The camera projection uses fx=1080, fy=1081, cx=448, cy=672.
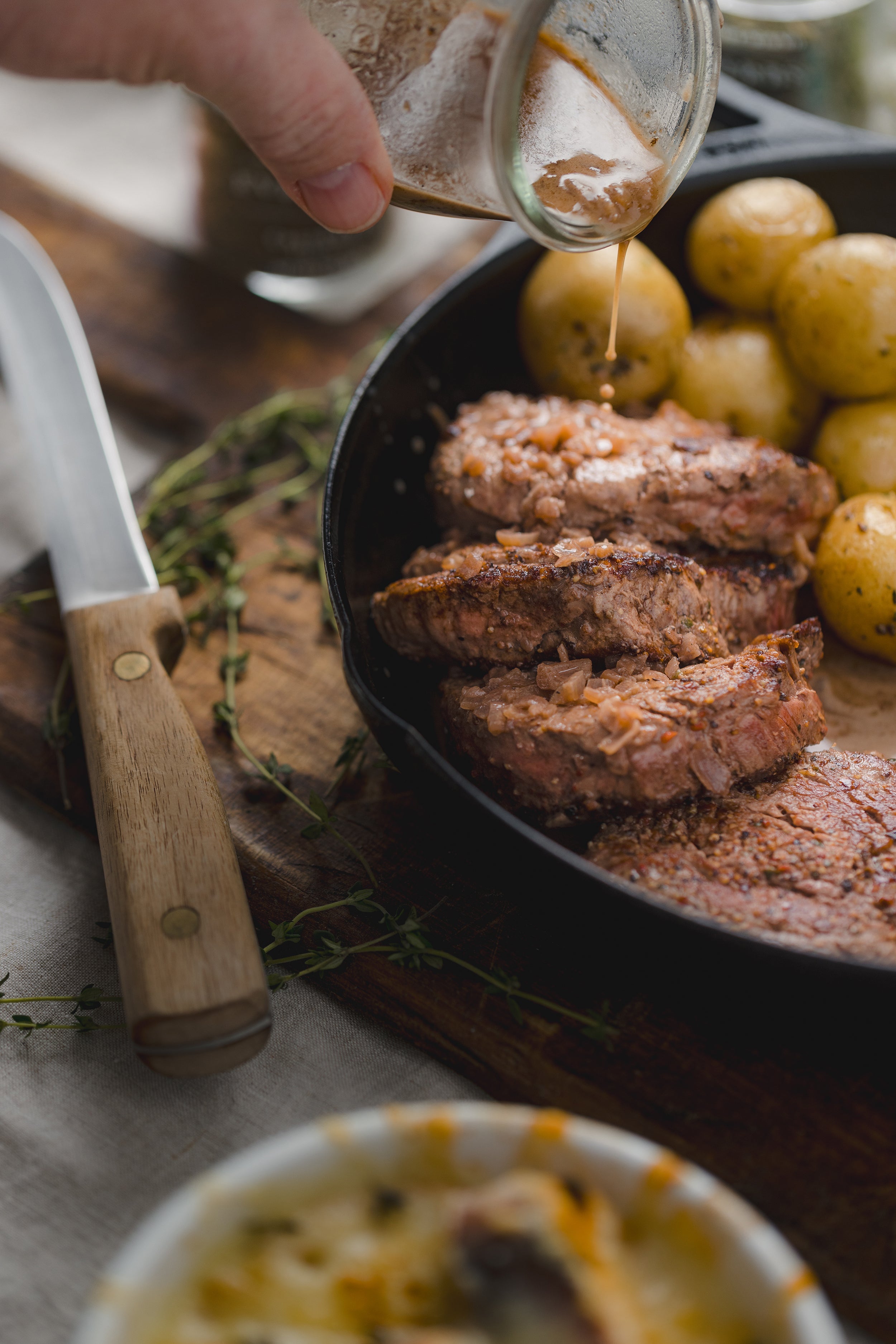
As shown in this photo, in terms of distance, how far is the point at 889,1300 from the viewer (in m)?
1.46

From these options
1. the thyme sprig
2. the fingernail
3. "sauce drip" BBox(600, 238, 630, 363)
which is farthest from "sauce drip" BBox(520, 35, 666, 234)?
the thyme sprig

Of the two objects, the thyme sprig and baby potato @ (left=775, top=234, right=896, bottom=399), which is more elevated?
baby potato @ (left=775, top=234, right=896, bottom=399)

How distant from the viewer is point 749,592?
2.11 m

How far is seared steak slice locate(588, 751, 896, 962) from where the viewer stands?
62.2 inches

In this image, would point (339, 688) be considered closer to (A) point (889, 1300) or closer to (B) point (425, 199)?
(B) point (425, 199)

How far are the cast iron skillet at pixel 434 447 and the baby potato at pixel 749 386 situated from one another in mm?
270

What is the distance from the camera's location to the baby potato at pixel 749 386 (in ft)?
8.07

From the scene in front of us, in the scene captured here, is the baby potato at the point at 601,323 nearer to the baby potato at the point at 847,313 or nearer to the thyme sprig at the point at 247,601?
the baby potato at the point at 847,313

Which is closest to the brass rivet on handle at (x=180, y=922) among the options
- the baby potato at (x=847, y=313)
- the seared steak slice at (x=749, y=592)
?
the seared steak slice at (x=749, y=592)

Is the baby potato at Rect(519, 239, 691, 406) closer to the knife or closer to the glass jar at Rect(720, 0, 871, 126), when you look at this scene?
the knife

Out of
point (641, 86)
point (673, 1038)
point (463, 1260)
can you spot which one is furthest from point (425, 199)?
point (463, 1260)

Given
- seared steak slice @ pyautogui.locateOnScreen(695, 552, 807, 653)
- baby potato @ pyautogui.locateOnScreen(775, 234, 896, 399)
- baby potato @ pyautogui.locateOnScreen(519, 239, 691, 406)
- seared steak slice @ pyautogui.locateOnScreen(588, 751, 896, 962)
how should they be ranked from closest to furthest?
1. seared steak slice @ pyautogui.locateOnScreen(588, 751, 896, 962)
2. seared steak slice @ pyautogui.locateOnScreen(695, 552, 807, 653)
3. baby potato @ pyautogui.locateOnScreen(775, 234, 896, 399)
4. baby potato @ pyautogui.locateOnScreen(519, 239, 691, 406)

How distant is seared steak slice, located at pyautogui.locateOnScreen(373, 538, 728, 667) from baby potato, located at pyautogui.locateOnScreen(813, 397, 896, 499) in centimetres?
67

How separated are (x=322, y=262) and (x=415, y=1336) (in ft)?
9.52
